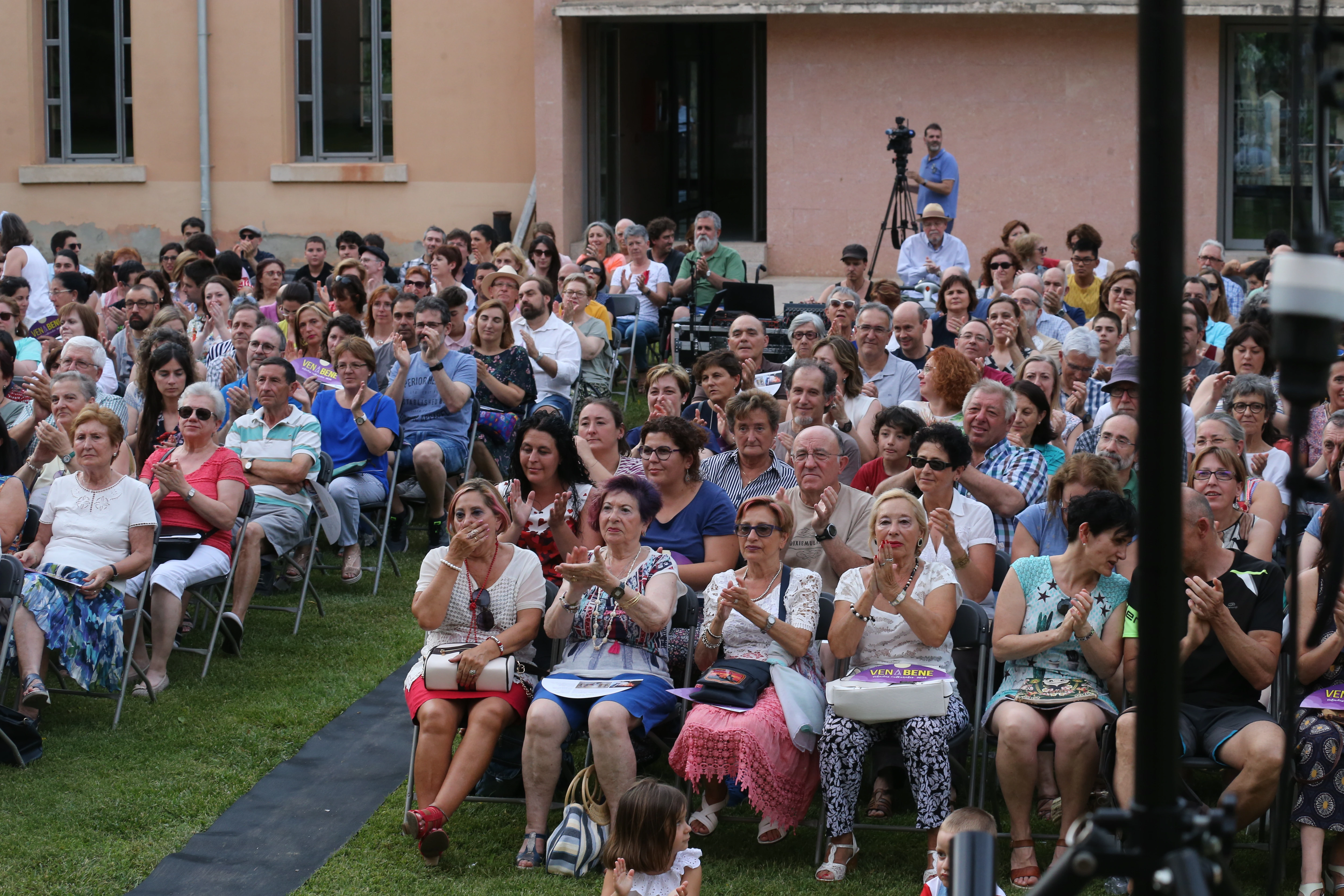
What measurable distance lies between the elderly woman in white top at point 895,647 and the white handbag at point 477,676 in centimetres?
113

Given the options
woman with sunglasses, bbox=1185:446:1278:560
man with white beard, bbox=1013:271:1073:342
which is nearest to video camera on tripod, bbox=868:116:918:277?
man with white beard, bbox=1013:271:1073:342

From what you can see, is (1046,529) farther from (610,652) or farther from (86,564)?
(86,564)

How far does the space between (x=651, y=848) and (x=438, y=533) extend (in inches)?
187

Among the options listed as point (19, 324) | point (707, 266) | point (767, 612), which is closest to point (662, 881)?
point (767, 612)

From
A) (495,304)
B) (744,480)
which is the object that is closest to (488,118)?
(495,304)

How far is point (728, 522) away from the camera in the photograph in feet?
19.0

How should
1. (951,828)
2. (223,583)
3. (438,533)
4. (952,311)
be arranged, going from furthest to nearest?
(952,311)
(438,533)
(223,583)
(951,828)

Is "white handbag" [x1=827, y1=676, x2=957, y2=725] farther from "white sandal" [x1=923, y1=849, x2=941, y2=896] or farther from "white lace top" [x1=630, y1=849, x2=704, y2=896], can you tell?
"white lace top" [x1=630, y1=849, x2=704, y2=896]

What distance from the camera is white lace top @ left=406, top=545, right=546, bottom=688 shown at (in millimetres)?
5285

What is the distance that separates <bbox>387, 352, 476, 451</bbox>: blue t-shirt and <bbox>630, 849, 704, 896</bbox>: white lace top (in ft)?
15.8

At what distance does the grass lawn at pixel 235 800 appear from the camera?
15.4 ft

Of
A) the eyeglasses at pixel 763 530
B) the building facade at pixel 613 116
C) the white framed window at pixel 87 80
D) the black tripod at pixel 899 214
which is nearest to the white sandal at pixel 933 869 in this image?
the eyeglasses at pixel 763 530

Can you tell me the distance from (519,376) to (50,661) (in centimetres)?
359

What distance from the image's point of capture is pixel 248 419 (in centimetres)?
744
